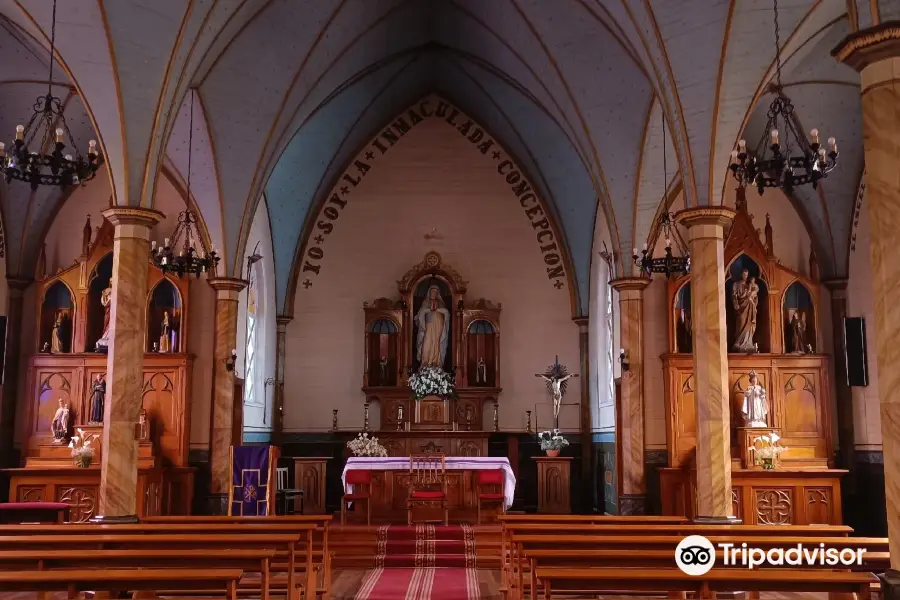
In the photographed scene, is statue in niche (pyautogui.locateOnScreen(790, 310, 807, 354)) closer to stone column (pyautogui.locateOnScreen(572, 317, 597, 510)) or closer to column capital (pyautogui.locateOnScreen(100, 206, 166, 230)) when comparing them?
stone column (pyautogui.locateOnScreen(572, 317, 597, 510))

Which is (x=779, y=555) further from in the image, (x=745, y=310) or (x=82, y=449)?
(x=82, y=449)

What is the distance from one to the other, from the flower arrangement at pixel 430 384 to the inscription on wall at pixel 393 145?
3229 mm

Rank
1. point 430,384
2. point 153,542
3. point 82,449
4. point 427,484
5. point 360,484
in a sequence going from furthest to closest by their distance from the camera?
1. point 430,384
2. point 360,484
3. point 427,484
4. point 82,449
5. point 153,542

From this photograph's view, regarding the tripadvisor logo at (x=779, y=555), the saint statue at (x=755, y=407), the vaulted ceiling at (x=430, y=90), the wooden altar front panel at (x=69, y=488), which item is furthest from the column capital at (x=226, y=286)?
the tripadvisor logo at (x=779, y=555)

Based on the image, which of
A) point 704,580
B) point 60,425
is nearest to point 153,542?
point 704,580

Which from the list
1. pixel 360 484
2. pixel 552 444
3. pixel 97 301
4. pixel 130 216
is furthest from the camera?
pixel 552 444

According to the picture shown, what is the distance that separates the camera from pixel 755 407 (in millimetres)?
15164

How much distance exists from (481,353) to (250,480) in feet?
22.0

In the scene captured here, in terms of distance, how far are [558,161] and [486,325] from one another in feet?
12.3

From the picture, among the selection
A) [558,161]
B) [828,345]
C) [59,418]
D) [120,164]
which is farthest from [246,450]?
[828,345]

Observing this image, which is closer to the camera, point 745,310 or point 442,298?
point 745,310

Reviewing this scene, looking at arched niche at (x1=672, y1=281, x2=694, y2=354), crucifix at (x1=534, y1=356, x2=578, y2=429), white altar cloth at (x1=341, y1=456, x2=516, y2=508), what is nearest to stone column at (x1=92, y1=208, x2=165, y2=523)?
white altar cloth at (x1=341, y1=456, x2=516, y2=508)

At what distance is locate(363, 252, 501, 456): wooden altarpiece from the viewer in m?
19.0

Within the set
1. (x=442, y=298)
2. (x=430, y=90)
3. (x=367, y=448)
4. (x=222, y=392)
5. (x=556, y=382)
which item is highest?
(x=430, y=90)
